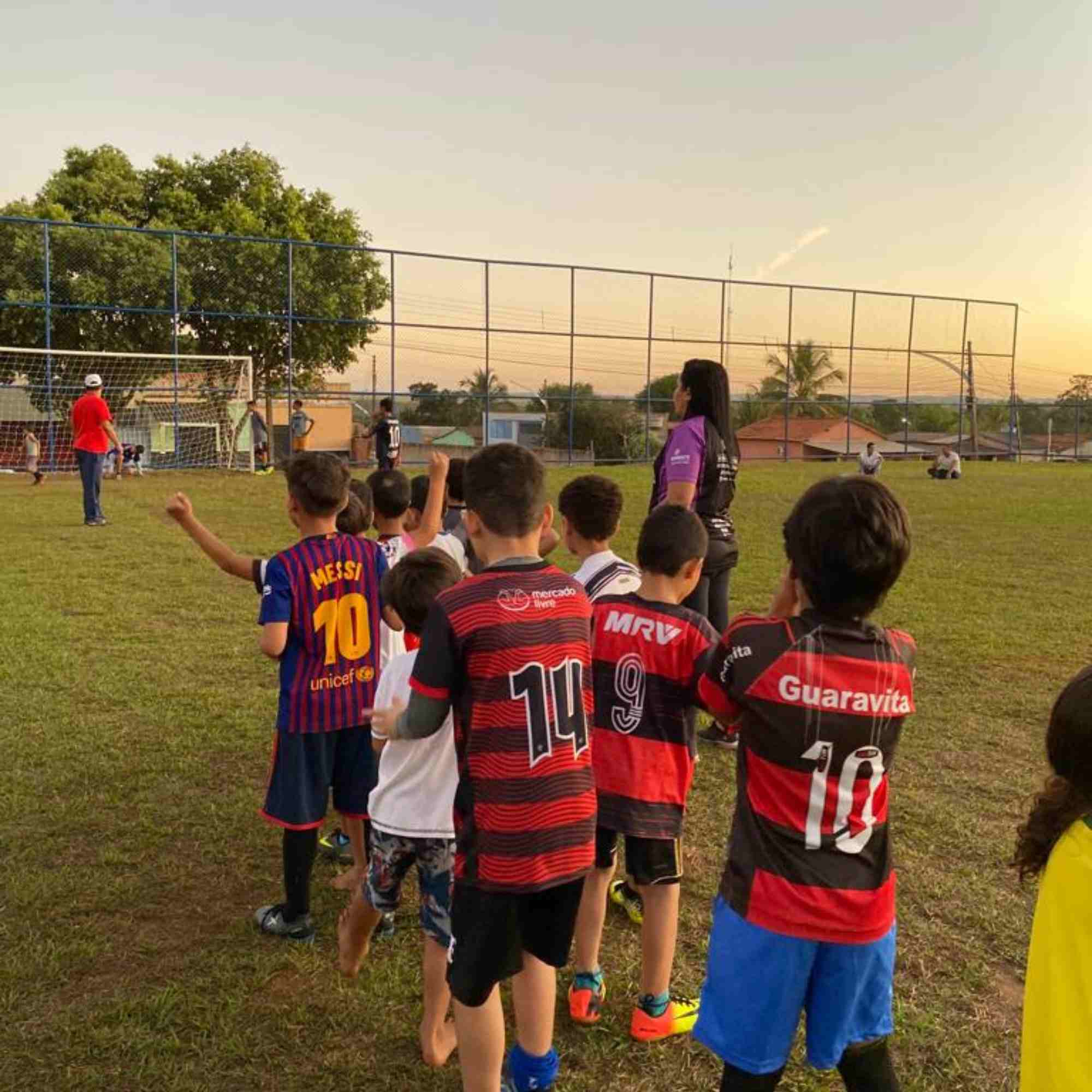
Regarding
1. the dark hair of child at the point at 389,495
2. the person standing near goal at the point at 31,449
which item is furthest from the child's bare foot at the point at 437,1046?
the person standing near goal at the point at 31,449

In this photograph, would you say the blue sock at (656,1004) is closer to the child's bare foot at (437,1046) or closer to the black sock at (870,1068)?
the child's bare foot at (437,1046)

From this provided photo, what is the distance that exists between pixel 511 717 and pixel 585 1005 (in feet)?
3.82

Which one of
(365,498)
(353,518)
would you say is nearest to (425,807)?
(353,518)

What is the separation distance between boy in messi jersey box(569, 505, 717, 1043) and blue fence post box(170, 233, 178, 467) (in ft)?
64.3

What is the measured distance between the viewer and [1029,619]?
8.12 meters

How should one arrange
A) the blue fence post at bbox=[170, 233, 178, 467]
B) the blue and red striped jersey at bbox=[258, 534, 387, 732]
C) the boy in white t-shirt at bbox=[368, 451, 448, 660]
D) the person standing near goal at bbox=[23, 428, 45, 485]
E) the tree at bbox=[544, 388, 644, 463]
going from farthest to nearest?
the tree at bbox=[544, 388, 644, 463], the blue fence post at bbox=[170, 233, 178, 467], the person standing near goal at bbox=[23, 428, 45, 485], the boy in white t-shirt at bbox=[368, 451, 448, 660], the blue and red striped jersey at bbox=[258, 534, 387, 732]

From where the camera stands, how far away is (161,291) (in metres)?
21.6

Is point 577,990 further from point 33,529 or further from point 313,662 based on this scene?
point 33,529

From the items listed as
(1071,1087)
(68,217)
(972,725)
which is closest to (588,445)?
(68,217)

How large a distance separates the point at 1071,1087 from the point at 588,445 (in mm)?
26162

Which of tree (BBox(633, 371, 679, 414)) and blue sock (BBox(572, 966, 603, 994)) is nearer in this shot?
blue sock (BBox(572, 966, 603, 994))

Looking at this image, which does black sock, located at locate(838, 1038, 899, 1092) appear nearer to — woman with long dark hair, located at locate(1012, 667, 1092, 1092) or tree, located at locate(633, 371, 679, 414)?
woman with long dark hair, located at locate(1012, 667, 1092, 1092)

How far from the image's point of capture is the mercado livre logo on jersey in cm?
190

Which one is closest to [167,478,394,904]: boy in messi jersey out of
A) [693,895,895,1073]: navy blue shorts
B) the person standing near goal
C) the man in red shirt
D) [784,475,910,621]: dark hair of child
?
[693,895,895,1073]: navy blue shorts
